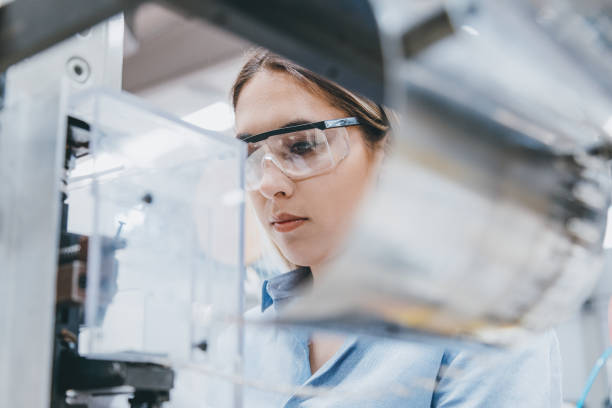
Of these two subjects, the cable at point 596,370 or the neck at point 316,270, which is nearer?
the neck at point 316,270

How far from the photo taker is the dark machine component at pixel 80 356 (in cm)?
57

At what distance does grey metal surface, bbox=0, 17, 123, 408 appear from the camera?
0.52 m

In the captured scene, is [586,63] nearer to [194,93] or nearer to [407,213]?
[407,213]

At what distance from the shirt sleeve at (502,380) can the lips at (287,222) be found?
0.36m

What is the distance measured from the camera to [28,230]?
54cm

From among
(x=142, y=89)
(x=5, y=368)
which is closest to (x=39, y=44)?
(x=5, y=368)

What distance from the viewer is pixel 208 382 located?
2.57 feet

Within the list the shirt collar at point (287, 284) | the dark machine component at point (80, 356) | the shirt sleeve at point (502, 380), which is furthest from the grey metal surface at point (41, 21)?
the shirt collar at point (287, 284)

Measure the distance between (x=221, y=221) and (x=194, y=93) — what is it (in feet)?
9.96

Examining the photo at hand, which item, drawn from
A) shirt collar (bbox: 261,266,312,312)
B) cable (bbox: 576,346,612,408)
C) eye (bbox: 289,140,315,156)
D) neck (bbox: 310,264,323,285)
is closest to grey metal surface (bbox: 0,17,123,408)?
eye (bbox: 289,140,315,156)

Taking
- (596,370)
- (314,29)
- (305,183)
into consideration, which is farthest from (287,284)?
(596,370)

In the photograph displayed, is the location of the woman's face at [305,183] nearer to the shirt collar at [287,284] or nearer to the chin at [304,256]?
the chin at [304,256]

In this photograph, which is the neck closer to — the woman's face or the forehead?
the woman's face

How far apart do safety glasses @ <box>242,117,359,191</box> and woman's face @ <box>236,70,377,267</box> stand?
0.02m
